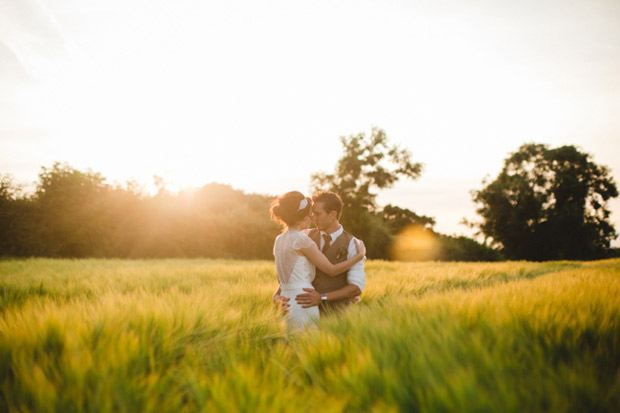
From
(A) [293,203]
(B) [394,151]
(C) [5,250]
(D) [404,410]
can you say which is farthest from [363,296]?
(B) [394,151]

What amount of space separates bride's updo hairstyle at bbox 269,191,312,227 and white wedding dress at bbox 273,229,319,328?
16 cm

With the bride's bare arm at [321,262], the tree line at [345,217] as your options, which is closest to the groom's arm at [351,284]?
the bride's bare arm at [321,262]

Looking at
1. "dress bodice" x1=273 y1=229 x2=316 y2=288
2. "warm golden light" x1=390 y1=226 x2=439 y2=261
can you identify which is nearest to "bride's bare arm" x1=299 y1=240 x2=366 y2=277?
"dress bodice" x1=273 y1=229 x2=316 y2=288

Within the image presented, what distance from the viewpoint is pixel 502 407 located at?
1.03 meters

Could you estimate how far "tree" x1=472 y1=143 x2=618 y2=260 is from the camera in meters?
28.7

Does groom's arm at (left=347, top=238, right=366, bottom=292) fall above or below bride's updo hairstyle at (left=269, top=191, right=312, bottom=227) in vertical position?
below

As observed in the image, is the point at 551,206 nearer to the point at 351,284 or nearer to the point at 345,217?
the point at 345,217

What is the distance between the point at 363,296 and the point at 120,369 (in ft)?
12.4

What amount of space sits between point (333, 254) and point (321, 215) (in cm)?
55

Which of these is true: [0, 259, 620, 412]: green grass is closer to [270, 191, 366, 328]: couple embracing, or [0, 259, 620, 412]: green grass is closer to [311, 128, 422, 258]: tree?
[270, 191, 366, 328]: couple embracing

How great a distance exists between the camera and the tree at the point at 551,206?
28.7 metres

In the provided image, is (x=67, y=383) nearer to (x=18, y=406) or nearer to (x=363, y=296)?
(x=18, y=406)

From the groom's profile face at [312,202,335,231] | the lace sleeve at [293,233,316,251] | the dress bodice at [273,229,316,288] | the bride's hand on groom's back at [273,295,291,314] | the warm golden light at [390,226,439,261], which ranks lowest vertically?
the warm golden light at [390,226,439,261]

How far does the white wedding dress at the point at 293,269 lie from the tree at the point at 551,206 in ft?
109
